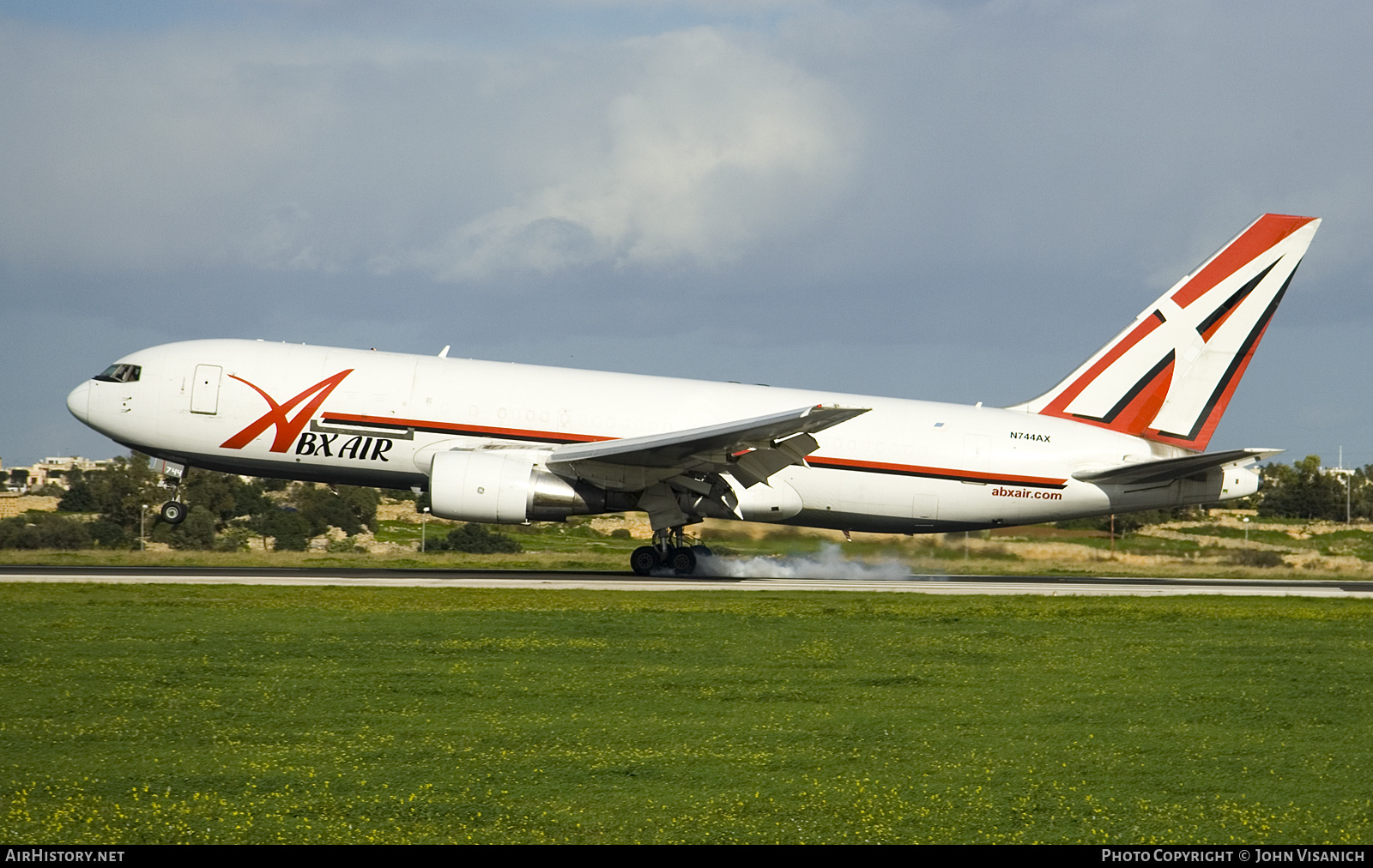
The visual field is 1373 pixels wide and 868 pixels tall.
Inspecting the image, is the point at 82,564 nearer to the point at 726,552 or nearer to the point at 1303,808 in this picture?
the point at 726,552

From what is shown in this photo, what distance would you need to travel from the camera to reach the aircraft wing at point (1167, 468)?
2433 cm

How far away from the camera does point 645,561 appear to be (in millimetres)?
25703

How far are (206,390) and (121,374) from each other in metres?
2.33

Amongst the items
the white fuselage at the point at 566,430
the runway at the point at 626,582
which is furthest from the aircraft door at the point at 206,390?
the runway at the point at 626,582

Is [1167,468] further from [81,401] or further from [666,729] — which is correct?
[81,401]

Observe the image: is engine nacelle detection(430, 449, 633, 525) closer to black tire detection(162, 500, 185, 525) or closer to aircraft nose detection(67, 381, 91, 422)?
black tire detection(162, 500, 185, 525)

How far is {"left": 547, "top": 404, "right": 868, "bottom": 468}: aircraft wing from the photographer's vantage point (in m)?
22.5

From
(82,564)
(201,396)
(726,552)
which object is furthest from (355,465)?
(726,552)

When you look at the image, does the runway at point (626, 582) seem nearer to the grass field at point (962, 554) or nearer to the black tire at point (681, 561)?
the black tire at point (681, 561)

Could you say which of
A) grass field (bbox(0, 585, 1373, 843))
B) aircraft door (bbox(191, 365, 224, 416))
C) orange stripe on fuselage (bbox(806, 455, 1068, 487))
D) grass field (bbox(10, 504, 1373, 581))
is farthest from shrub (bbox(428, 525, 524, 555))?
grass field (bbox(0, 585, 1373, 843))

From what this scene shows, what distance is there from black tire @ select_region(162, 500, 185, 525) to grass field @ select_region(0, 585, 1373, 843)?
852 centimetres

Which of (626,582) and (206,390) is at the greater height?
(206,390)

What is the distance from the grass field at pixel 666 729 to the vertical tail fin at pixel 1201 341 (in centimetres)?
1139

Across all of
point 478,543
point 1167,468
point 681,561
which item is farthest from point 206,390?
point 1167,468
